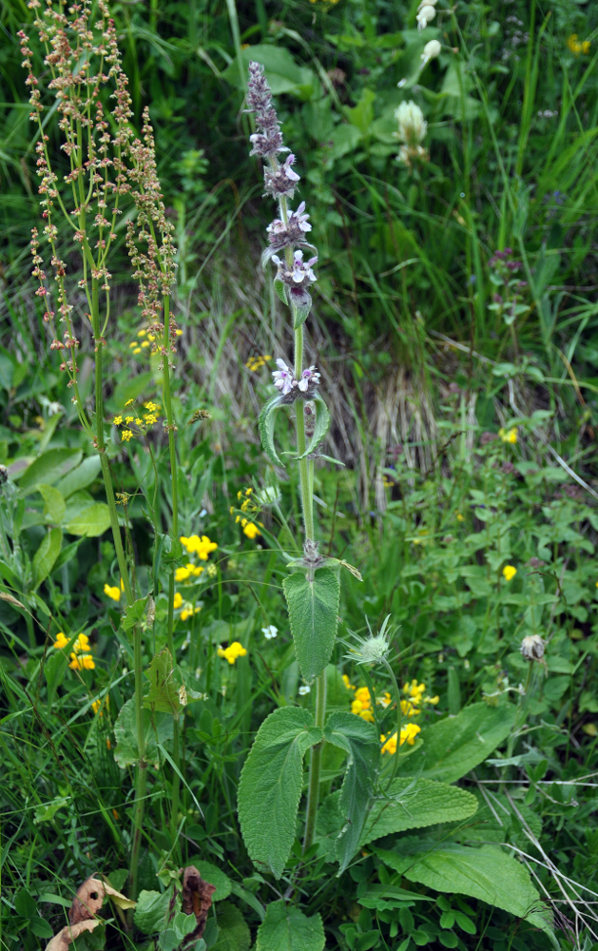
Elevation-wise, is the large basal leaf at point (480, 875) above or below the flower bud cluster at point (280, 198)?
below

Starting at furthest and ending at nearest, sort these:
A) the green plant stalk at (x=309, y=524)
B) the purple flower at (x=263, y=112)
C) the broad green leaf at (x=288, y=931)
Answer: the broad green leaf at (x=288, y=931) → the green plant stalk at (x=309, y=524) → the purple flower at (x=263, y=112)

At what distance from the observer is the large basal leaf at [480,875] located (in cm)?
139

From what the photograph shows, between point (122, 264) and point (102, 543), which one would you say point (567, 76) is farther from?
point (102, 543)

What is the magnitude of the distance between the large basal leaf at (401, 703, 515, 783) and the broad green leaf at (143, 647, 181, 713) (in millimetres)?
568

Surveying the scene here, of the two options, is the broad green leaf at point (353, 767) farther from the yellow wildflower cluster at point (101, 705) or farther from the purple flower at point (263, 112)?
the purple flower at point (263, 112)

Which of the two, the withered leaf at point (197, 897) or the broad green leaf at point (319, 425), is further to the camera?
the withered leaf at point (197, 897)

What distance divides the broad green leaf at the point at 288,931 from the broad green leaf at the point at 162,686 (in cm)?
41

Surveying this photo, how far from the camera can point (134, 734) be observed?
4.68ft

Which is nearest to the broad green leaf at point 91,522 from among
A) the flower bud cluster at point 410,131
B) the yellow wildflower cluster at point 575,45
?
the flower bud cluster at point 410,131

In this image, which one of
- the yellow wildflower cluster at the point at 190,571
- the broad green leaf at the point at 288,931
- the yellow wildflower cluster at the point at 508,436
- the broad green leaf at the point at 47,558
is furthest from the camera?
the yellow wildflower cluster at the point at 508,436

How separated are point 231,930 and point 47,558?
0.87m

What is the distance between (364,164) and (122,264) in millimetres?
967

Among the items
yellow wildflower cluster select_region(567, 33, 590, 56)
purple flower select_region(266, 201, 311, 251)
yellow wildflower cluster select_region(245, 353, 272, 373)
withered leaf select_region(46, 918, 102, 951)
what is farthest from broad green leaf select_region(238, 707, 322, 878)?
yellow wildflower cluster select_region(567, 33, 590, 56)

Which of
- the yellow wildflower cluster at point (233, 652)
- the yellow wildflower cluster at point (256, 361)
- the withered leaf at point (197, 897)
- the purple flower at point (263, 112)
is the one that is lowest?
the withered leaf at point (197, 897)
